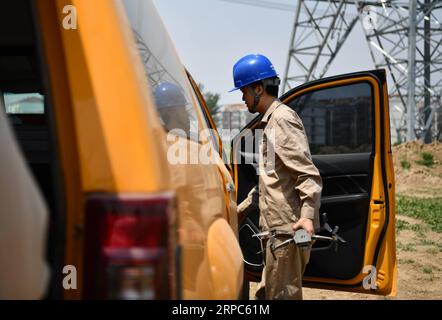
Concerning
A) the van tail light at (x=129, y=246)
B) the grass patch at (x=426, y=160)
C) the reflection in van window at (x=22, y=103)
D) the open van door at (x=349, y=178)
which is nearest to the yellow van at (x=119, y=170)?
the van tail light at (x=129, y=246)

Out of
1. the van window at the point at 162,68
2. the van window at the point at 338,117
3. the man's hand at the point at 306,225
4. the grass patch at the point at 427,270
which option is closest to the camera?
the van window at the point at 162,68

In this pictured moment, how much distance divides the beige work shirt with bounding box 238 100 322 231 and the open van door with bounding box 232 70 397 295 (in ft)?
1.82

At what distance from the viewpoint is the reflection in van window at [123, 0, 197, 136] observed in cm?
142

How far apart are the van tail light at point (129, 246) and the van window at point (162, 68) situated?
1.30 ft

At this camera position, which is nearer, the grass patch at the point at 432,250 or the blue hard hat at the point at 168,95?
the blue hard hat at the point at 168,95

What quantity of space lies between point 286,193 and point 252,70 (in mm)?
780

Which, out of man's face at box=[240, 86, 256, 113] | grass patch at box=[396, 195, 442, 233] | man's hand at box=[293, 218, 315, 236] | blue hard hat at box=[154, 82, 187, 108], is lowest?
grass patch at box=[396, 195, 442, 233]

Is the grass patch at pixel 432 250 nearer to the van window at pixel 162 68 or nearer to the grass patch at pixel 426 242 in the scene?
the grass patch at pixel 426 242

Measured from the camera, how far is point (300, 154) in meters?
2.42

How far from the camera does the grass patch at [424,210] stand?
7.98 m

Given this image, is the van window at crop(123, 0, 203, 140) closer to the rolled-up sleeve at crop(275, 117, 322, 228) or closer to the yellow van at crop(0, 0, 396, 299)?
the yellow van at crop(0, 0, 396, 299)

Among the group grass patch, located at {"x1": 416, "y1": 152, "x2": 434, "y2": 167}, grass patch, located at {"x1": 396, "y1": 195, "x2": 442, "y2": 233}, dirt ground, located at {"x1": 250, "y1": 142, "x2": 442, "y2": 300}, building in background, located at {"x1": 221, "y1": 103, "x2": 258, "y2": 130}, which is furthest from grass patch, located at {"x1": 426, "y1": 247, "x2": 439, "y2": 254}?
grass patch, located at {"x1": 416, "y1": 152, "x2": 434, "y2": 167}

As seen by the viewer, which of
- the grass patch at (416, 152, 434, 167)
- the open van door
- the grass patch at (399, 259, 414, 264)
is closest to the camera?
the open van door
